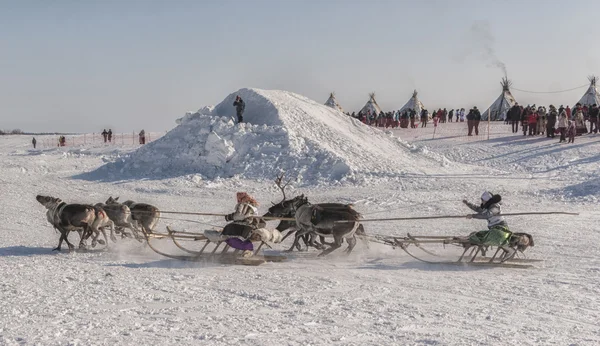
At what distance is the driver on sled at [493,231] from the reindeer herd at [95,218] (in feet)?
17.5

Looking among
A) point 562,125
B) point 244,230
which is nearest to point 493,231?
point 244,230

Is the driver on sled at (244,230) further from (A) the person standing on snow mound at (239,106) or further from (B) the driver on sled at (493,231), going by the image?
(A) the person standing on snow mound at (239,106)

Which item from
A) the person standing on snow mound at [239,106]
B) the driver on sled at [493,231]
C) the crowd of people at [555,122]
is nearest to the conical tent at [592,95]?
the crowd of people at [555,122]

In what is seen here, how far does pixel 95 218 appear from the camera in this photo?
10625mm

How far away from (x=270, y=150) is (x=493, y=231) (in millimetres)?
15238

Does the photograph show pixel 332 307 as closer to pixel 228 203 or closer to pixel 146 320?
pixel 146 320

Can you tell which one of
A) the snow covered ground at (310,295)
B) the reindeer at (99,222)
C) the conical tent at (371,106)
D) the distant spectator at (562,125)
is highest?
the conical tent at (371,106)

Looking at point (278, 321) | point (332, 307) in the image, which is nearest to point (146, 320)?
point (278, 321)

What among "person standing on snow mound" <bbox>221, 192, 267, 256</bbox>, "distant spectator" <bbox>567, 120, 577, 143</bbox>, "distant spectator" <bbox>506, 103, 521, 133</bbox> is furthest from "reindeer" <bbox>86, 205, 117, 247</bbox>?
"distant spectator" <bbox>506, 103, 521, 133</bbox>

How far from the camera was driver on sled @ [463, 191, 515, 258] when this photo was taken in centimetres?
902

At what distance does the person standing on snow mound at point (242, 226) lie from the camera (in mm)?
9508

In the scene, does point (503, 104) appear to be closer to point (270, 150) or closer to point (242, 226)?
point (270, 150)

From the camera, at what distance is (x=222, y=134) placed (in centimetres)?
2445

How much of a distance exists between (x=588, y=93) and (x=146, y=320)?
40342 mm
